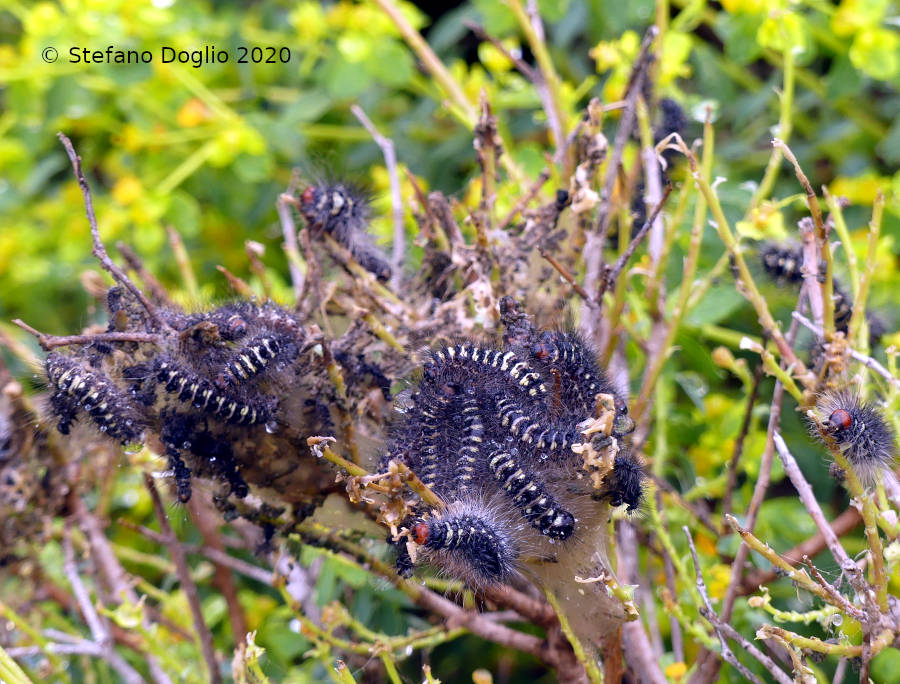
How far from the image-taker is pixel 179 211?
6.08 ft

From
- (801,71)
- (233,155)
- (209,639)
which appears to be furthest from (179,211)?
(801,71)

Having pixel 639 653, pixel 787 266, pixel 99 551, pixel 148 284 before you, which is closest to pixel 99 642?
pixel 99 551

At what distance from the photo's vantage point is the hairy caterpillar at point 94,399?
76 cm

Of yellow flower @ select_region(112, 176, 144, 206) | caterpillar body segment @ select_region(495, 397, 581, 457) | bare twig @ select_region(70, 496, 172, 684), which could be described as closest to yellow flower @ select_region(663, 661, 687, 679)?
caterpillar body segment @ select_region(495, 397, 581, 457)

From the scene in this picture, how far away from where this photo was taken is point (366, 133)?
2.04 m

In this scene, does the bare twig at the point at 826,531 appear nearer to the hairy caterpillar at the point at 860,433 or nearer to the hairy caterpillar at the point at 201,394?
the hairy caterpillar at the point at 860,433

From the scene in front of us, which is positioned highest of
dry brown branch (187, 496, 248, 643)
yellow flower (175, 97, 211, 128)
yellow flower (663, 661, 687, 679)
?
yellow flower (175, 97, 211, 128)

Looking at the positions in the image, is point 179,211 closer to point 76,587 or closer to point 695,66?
point 76,587

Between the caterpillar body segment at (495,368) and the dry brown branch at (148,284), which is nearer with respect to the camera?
the caterpillar body segment at (495,368)

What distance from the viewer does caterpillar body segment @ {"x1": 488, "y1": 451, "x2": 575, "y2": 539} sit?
0.71 meters

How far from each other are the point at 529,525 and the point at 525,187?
1.79ft

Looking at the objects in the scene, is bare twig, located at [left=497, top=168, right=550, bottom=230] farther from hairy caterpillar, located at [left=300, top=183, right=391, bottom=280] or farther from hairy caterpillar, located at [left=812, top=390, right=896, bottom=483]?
hairy caterpillar, located at [left=812, top=390, right=896, bottom=483]

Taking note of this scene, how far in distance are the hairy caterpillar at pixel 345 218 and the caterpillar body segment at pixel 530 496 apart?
383 millimetres

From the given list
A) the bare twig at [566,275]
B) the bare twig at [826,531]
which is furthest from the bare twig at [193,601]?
the bare twig at [826,531]
